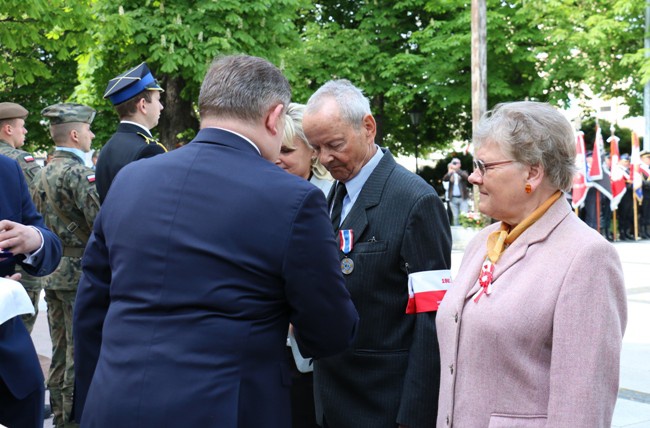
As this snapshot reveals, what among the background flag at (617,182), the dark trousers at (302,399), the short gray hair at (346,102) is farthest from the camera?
the background flag at (617,182)

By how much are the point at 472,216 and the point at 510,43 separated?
376 inches

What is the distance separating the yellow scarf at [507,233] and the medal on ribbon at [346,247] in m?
0.47

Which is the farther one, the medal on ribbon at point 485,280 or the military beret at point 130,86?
the military beret at point 130,86

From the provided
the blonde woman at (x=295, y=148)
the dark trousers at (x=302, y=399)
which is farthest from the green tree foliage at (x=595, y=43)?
the dark trousers at (x=302, y=399)

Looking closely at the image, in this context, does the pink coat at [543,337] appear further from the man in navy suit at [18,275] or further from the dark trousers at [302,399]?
the man in navy suit at [18,275]

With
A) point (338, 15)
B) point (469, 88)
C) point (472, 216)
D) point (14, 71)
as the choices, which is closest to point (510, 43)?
point (469, 88)

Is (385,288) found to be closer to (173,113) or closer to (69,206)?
(69,206)

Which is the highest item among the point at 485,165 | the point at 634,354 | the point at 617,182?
the point at 485,165

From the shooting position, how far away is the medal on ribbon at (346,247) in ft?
9.27

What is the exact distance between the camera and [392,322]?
9.14ft

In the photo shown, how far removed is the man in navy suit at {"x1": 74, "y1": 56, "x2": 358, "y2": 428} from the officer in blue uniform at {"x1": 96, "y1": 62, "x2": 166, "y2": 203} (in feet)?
8.85

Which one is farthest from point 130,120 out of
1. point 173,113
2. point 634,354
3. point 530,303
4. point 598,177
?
point 598,177

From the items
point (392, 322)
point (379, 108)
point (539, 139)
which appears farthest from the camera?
point (379, 108)

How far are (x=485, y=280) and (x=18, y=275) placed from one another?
154cm
